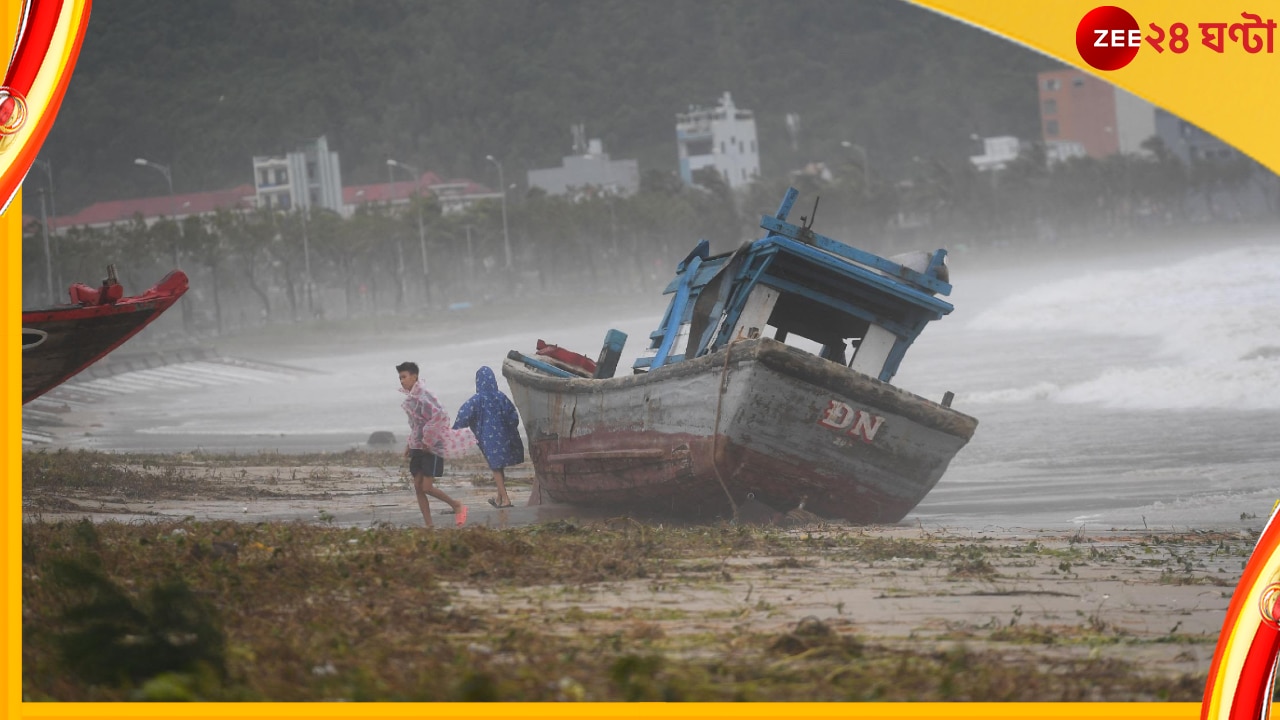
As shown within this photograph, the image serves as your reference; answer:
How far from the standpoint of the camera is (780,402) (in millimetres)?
7730

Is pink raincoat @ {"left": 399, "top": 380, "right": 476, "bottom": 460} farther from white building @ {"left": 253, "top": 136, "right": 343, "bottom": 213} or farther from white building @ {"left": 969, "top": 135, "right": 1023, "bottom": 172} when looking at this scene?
white building @ {"left": 969, "top": 135, "right": 1023, "bottom": 172}

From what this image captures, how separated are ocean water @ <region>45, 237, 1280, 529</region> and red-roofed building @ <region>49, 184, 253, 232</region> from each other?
2.69 metres

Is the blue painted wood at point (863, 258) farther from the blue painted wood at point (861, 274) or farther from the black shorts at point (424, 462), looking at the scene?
the black shorts at point (424, 462)

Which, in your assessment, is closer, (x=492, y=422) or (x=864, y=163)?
(x=492, y=422)

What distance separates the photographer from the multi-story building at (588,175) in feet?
116

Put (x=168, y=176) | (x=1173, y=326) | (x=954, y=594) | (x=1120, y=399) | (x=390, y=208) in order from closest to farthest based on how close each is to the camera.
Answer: (x=954, y=594) → (x=1120, y=399) → (x=168, y=176) → (x=1173, y=326) → (x=390, y=208)

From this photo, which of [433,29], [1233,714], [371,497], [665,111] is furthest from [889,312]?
[665,111]

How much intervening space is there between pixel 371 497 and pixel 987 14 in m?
6.45

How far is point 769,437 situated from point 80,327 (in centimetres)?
422

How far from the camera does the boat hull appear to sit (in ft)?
25.3

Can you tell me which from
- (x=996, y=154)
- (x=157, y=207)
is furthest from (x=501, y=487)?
(x=996, y=154)

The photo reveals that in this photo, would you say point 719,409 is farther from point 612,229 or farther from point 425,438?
point 612,229

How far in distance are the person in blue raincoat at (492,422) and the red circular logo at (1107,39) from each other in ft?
14.9

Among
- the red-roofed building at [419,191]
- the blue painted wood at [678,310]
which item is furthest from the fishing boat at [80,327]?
the red-roofed building at [419,191]
